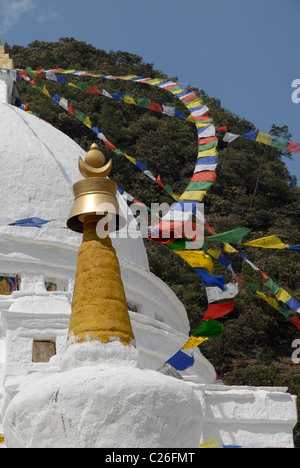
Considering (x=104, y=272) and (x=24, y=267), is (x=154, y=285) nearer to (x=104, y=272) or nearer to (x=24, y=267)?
(x=24, y=267)

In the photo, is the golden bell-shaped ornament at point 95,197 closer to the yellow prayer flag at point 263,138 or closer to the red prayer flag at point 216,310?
the red prayer flag at point 216,310

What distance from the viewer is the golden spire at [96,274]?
582cm

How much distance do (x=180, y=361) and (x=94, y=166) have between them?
3.64 meters

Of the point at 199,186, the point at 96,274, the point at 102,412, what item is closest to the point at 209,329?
the point at 96,274

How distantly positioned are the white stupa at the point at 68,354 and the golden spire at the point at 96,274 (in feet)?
0.49

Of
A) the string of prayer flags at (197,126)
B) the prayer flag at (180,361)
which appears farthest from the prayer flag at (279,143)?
the prayer flag at (180,361)

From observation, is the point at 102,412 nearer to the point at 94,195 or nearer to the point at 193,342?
the point at 94,195

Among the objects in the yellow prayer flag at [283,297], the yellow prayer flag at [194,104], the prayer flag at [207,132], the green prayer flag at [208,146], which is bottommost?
the yellow prayer flag at [283,297]

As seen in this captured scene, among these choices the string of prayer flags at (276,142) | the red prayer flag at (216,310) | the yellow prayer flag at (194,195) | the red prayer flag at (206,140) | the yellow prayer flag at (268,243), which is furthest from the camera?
the red prayer flag at (206,140)

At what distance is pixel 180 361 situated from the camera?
30.7 feet

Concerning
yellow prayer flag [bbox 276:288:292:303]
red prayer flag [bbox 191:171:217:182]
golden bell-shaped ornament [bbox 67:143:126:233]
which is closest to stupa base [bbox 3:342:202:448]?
golden bell-shaped ornament [bbox 67:143:126:233]

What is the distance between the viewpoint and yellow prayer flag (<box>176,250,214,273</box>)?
795 cm

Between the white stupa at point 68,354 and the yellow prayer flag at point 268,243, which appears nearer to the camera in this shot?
the white stupa at point 68,354
